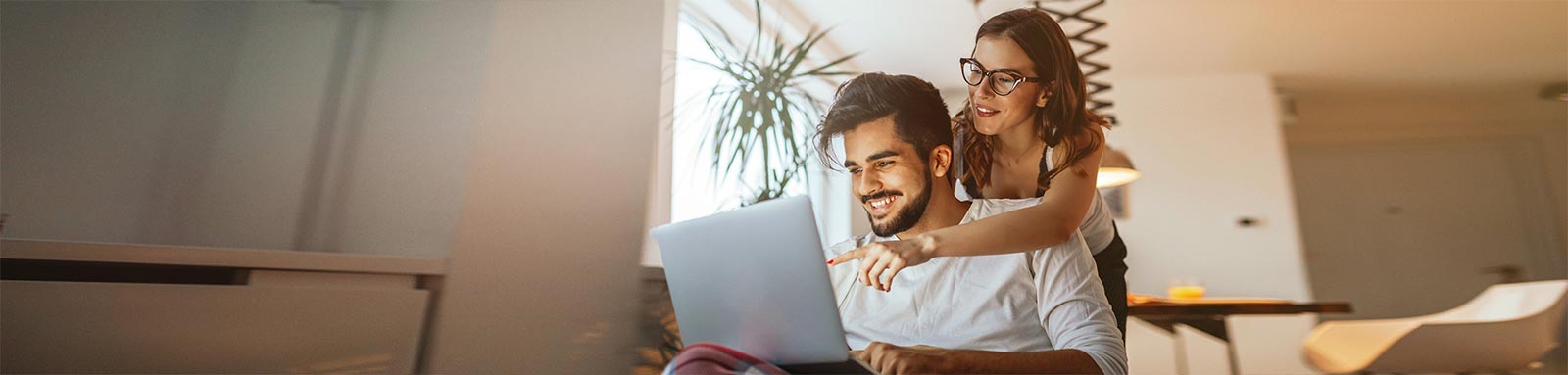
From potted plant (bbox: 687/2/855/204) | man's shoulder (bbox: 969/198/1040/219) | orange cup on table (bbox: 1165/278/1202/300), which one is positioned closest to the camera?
man's shoulder (bbox: 969/198/1040/219)

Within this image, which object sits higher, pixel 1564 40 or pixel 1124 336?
pixel 1564 40

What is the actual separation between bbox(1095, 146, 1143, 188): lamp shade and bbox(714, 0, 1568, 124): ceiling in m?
0.43

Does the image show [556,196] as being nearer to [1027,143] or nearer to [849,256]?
[849,256]

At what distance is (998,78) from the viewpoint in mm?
1200

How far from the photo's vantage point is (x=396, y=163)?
186 cm

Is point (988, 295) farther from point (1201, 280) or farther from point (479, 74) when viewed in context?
point (1201, 280)

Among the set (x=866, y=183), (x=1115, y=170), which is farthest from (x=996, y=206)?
(x=1115, y=170)

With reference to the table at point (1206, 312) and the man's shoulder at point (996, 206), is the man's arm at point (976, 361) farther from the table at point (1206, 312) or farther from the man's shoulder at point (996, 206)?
the table at point (1206, 312)

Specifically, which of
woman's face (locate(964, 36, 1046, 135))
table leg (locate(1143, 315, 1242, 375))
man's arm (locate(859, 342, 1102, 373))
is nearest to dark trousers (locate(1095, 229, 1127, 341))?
man's arm (locate(859, 342, 1102, 373))

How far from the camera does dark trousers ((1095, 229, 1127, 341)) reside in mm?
1180

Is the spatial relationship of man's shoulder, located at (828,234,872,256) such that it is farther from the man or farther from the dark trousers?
the dark trousers

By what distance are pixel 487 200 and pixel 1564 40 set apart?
7.47 ft

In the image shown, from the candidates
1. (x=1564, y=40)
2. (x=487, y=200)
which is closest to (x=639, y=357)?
(x=487, y=200)

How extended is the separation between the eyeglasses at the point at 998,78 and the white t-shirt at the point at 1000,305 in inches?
7.5
